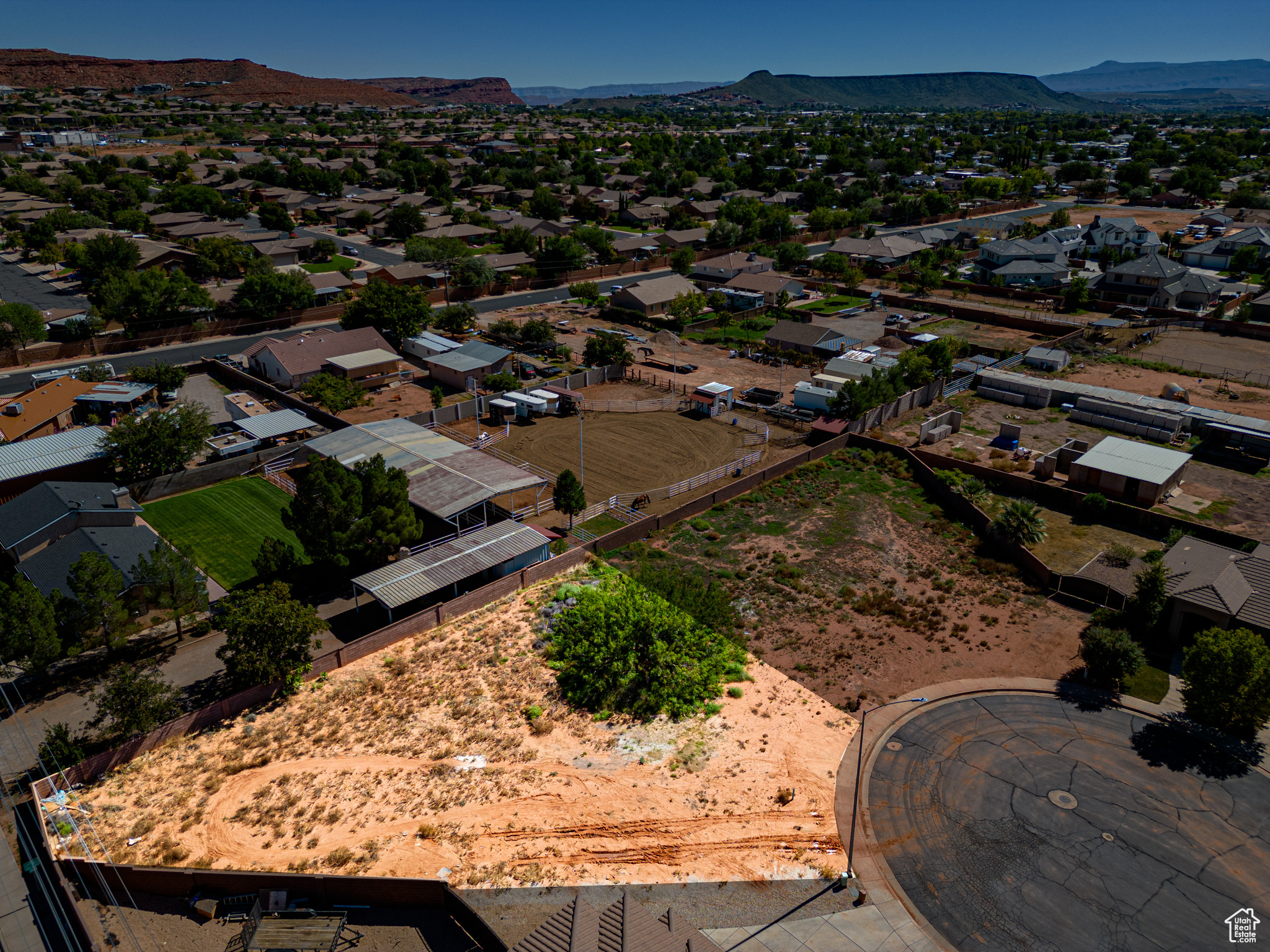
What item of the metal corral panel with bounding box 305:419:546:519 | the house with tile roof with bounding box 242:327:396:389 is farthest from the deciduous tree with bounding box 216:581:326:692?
the house with tile roof with bounding box 242:327:396:389

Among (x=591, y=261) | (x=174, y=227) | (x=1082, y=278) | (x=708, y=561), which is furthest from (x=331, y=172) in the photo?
(x=708, y=561)

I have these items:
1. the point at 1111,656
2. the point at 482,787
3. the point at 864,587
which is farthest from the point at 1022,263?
the point at 482,787

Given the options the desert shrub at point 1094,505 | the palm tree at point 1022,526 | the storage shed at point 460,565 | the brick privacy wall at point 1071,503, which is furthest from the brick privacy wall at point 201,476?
the desert shrub at point 1094,505

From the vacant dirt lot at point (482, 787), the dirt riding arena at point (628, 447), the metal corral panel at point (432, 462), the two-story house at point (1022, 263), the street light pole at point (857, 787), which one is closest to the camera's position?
the street light pole at point (857, 787)

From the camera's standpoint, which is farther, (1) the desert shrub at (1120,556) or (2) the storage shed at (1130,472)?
(2) the storage shed at (1130,472)

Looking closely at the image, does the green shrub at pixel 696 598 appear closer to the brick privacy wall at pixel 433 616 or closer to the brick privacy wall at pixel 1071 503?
the brick privacy wall at pixel 433 616

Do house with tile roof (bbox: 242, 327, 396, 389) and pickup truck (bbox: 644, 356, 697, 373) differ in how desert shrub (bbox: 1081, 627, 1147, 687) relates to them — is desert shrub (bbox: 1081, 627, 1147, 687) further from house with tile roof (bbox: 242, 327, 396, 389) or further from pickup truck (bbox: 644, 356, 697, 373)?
house with tile roof (bbox: 242, 327, 396, 389)

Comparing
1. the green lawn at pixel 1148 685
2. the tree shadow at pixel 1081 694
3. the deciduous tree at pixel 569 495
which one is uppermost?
the deciduous tree at pixel 569 495
